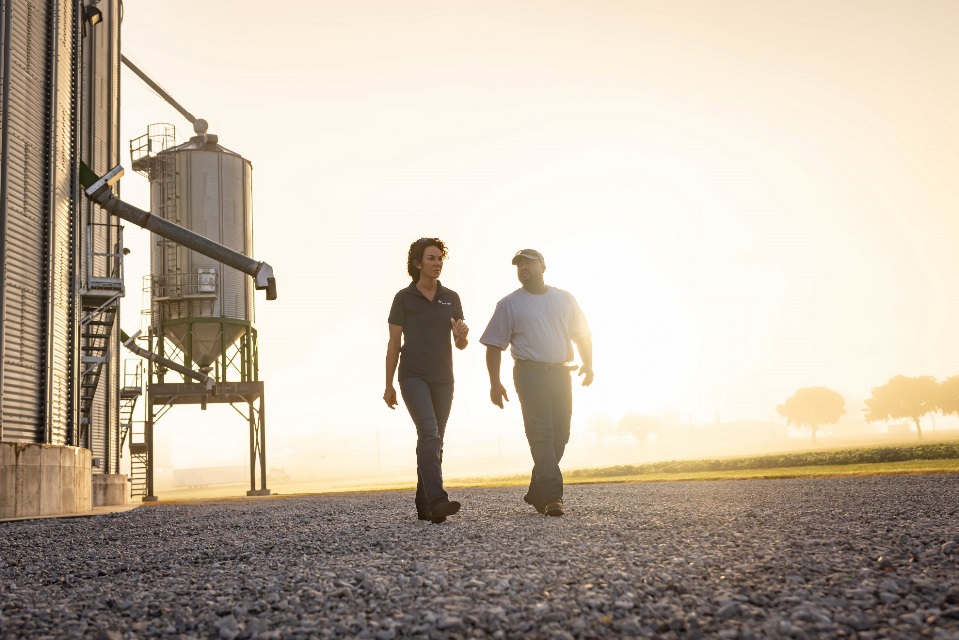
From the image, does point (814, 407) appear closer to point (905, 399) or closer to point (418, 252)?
point (905, 399)

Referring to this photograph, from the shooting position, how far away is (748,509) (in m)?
6.62

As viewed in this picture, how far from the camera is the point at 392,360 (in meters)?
6.53

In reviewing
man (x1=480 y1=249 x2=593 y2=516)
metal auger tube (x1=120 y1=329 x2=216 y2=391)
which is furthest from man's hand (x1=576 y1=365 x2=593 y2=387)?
metal auger tube (x1=120 y1=329 x2=216 y2=391)

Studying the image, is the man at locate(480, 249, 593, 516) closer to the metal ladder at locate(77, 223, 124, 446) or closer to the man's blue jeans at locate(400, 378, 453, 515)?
the man's blue jeans at locate(400, 378, 453, 515)

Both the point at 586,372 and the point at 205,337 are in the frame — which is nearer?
the point at 586,372

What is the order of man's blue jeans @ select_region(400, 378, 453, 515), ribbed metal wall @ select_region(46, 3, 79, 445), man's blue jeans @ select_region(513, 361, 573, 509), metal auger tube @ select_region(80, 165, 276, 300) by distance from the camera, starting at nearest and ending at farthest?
man's blue jeans @ select_region(400, 378, 453, 515)
man's blue jeans @ select_region(513, 361, 573, 509)
ribbed metal wall @ select_region(46, 3, 79, 445)
metal auger tube @ select_region(80, 165, 276, 300)

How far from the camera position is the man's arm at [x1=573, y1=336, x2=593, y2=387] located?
694 centimetres

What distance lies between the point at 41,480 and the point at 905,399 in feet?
271

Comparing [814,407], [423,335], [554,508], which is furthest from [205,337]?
[814,407]

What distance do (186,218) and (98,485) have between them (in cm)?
1055

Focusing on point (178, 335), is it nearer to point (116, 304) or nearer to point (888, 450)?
point (116, 304)

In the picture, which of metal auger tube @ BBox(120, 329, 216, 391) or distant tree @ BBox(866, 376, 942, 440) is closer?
metal auger tube @ BBox(120, 329, 216, 391)

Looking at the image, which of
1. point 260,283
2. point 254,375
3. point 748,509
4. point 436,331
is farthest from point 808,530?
point 254,375

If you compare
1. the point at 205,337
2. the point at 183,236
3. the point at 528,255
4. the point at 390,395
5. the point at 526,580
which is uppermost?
the point at 183,236
